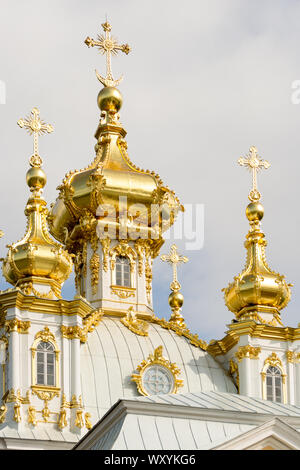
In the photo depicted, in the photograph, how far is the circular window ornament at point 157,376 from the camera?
42.3 m

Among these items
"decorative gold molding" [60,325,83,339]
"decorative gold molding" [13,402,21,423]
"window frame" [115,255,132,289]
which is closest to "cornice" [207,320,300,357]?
"window frame" [115,255,132,289]

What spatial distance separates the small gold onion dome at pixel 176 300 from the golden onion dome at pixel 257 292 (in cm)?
752

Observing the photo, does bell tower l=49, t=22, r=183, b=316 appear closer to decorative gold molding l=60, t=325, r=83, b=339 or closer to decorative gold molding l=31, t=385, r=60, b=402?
decorative gold molding l=60, t=325, r=83, b=339

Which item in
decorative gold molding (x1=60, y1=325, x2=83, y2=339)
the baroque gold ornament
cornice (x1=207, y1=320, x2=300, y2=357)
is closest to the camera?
decorative gold molding (x1=60, y1=325, x2=83, y2=339)

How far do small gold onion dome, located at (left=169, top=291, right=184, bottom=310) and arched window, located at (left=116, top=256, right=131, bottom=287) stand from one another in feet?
21.6

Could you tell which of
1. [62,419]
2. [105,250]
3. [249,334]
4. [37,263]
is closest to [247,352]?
[249,334]

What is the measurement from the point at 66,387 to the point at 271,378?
6.19 m

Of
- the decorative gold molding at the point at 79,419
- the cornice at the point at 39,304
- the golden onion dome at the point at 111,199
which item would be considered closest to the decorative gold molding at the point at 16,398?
the decorative gold molding at the point at 79,419

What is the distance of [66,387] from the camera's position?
40938 millimetres

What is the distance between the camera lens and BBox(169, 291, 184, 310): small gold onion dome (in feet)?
174

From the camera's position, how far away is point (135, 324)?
43.9 meters

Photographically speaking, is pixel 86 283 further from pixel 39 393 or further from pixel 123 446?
pixel 123 446

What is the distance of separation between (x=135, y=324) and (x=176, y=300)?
9184 millimetres

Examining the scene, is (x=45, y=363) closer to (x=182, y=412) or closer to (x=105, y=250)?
(x=105, y=250)
